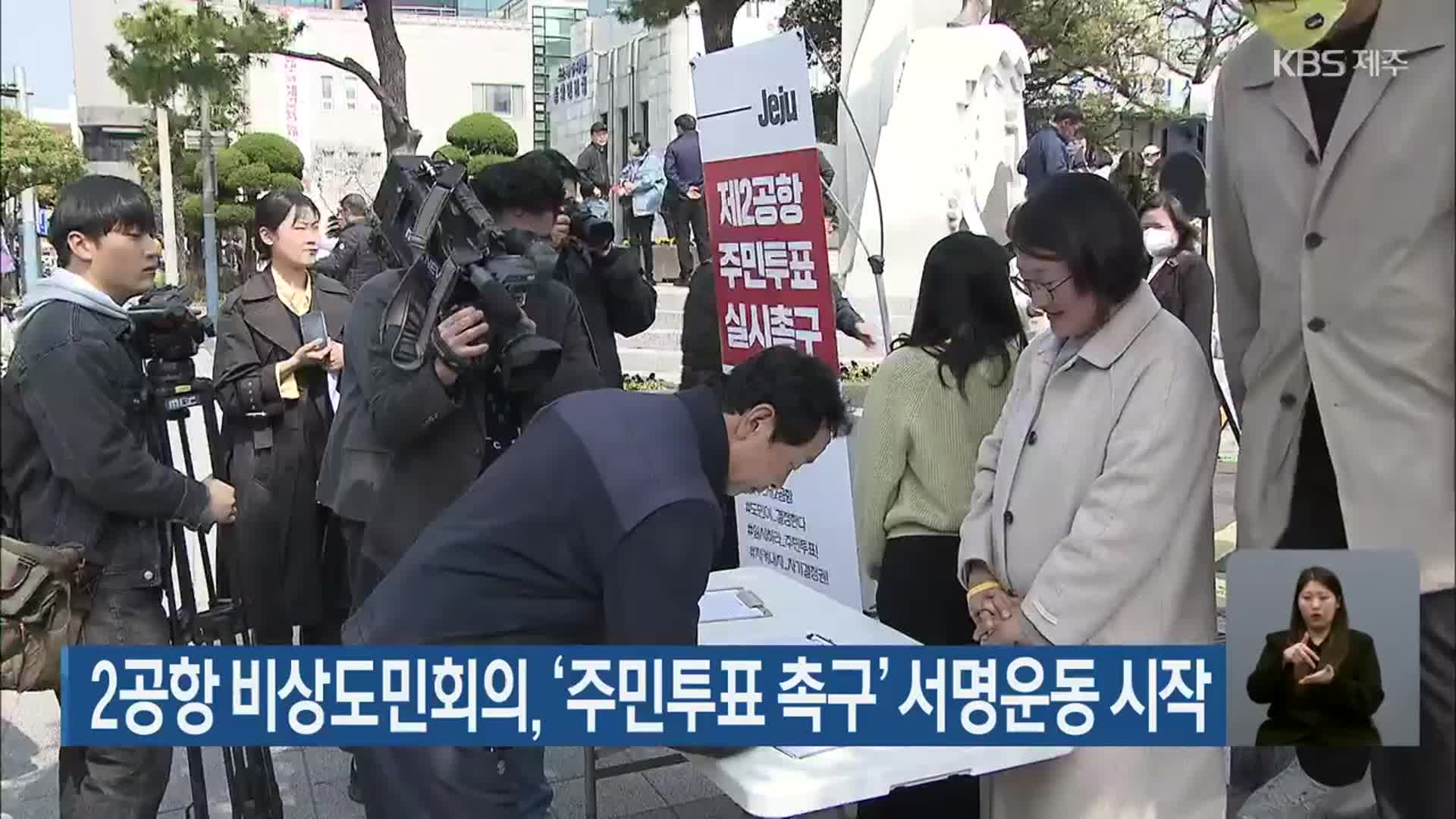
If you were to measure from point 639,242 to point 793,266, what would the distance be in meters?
7.59

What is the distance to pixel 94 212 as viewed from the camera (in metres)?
2.32

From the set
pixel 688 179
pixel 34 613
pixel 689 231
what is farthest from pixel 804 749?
pixel 689 231

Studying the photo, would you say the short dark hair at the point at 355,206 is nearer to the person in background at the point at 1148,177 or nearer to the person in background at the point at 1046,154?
the person in background at the point at 1046,154

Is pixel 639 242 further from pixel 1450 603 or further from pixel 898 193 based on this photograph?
pixel 1450 603

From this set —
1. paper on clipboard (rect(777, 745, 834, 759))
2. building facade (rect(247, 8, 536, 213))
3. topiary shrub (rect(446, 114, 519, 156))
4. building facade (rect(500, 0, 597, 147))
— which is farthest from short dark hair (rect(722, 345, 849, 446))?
building facade (rect(500, 0, 597, 147))

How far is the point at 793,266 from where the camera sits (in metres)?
2.93

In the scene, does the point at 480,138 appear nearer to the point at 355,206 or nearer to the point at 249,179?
the point at 249,179

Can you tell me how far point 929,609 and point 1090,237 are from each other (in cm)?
89

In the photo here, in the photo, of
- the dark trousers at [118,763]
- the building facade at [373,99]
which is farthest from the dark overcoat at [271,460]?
the building facade at [373,99]

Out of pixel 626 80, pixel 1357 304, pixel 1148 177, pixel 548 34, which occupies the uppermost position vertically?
pixel 548 34

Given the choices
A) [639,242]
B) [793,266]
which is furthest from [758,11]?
[793,266]

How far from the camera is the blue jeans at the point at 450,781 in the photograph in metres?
1.85

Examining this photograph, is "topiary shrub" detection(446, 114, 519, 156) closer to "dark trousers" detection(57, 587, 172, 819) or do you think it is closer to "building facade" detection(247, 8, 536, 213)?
"building facade" detection(247, 8, 536, 213)

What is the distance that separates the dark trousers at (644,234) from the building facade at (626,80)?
5350mm
